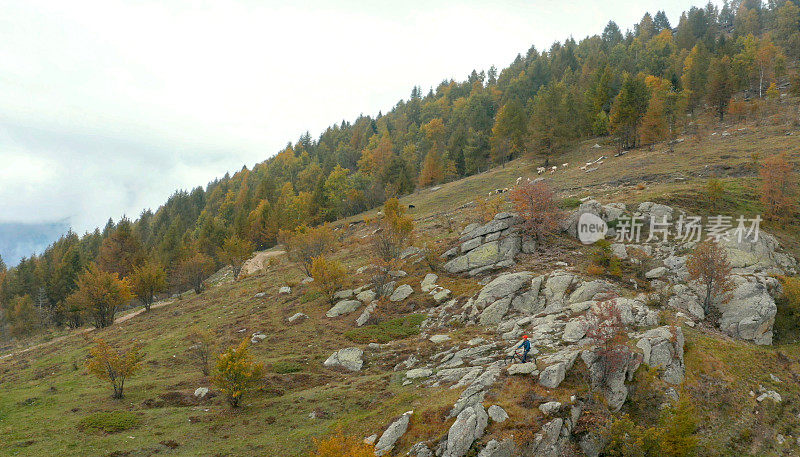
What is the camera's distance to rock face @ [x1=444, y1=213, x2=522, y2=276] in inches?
1513

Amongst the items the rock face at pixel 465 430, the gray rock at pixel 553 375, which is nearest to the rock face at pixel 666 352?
the gray rock at pixel 553 375

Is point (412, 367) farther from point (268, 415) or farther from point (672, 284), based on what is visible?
point (672, 284)

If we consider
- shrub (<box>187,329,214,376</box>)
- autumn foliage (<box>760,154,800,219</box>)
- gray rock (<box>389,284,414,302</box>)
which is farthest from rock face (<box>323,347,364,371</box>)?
autumn foliage (<box>760,154,800,219</box>)

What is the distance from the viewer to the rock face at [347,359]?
27845 mm

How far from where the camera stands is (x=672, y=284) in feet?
98.0

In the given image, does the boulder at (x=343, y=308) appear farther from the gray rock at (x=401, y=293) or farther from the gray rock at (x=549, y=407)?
the gray rock at (x=549, y=407)

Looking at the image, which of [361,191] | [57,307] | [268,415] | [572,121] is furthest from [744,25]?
[57,307]

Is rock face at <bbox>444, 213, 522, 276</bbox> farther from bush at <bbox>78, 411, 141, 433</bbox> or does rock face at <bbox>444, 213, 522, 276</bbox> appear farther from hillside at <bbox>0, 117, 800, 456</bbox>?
bush at <bbox>78, 411, 141, 433</bbox>

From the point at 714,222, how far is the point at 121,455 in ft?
168

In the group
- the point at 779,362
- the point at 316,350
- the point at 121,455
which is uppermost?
the point at 121,455

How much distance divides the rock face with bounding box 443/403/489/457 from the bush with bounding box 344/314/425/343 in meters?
14.6

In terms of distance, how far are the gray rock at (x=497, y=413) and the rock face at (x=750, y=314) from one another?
20122 mm

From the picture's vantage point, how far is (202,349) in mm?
27609

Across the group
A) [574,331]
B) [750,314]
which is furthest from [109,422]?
[750,314]
